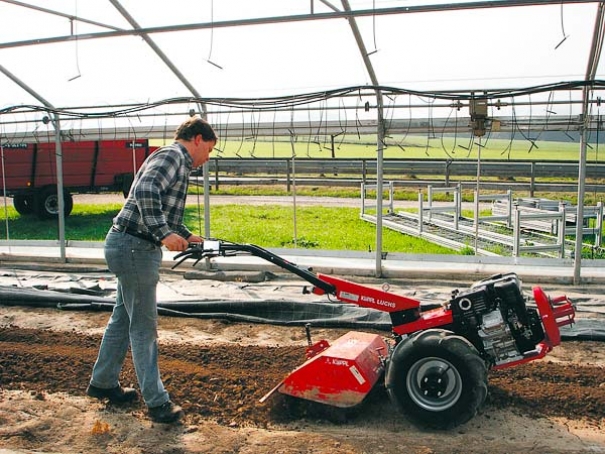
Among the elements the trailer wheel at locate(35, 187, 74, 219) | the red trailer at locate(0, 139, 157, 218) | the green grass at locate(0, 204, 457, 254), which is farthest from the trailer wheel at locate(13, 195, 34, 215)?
the trailer wheel at locate(35, 187, 74, 219)

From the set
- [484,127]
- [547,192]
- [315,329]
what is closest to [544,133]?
[484,127]

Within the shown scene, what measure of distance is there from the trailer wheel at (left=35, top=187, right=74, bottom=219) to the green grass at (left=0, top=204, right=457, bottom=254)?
21cm

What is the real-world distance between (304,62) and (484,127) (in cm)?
253

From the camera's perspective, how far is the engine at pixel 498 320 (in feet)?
14.9

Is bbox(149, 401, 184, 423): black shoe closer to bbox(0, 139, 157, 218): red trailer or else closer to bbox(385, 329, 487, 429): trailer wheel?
bbox(385, 329, 487, 429): trailer wheel

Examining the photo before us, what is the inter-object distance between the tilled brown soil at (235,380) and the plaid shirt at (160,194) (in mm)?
1365

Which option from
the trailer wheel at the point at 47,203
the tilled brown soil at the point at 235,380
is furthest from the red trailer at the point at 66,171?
the tilled brown soil at the point at 235,380

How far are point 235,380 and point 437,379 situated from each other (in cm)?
170

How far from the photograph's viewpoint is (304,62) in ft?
30.1

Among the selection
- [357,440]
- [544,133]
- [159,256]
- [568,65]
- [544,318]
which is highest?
[568,65]

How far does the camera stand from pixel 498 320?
4566 mm

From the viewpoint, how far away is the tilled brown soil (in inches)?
190

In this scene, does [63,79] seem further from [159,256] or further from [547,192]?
[547,192]

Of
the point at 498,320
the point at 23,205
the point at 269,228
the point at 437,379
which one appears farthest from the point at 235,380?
the point at 23,205
